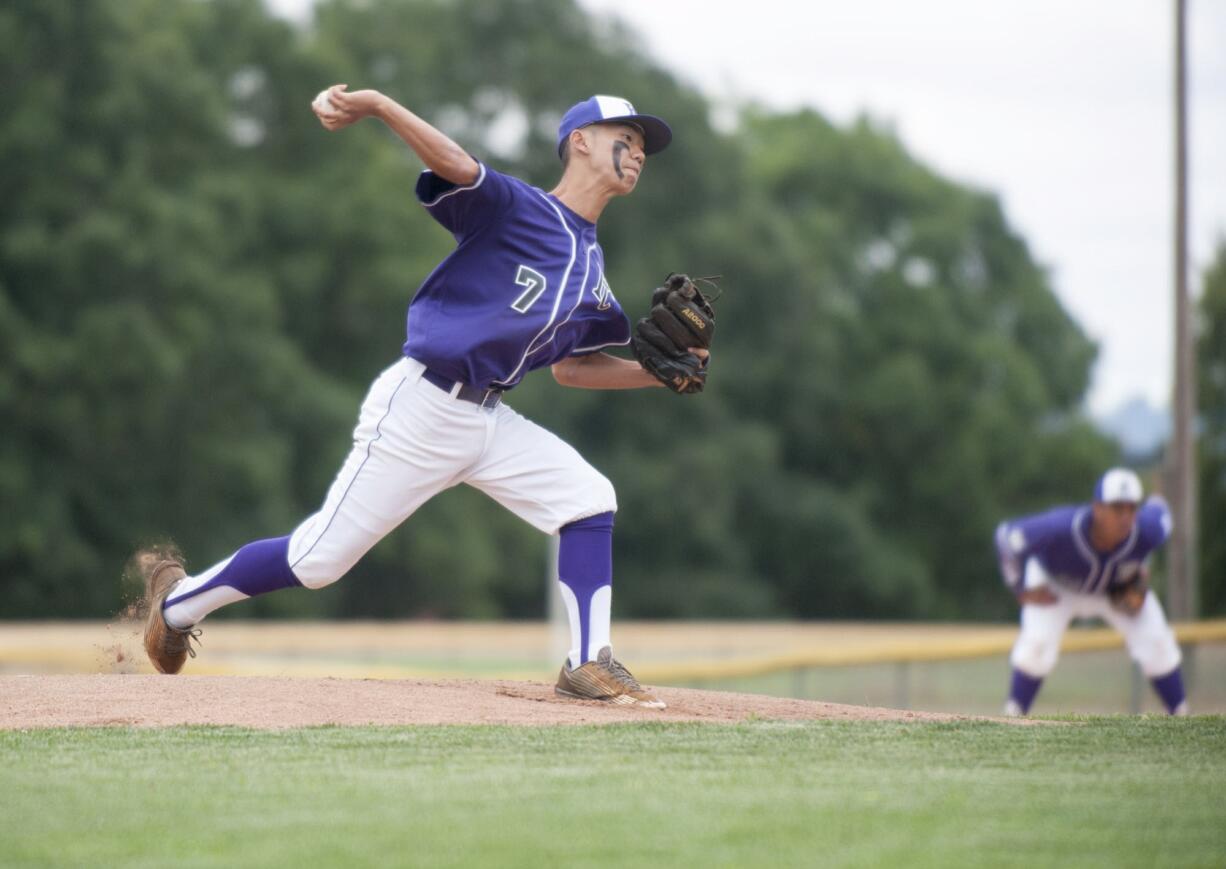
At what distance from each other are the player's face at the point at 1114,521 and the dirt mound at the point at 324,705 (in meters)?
4.95

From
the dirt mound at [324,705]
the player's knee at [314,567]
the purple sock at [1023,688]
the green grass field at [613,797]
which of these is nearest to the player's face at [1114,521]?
the purple sock at [1023,688]

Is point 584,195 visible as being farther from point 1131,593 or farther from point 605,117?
point 1131,593

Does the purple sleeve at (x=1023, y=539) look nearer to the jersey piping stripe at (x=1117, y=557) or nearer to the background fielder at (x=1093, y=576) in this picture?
the background fielder at (x=1093, y=576)

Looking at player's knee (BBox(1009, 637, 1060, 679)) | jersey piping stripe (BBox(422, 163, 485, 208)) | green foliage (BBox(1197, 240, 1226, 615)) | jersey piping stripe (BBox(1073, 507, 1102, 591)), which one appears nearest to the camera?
jersey piping stripe (BBox(422, 163, 485, 208))

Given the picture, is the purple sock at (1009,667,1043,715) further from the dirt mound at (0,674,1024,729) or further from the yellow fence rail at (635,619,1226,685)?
the dirt mound at (0,674,1024,729)

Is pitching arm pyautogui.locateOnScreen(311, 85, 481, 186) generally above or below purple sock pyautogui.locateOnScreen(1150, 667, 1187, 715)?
above

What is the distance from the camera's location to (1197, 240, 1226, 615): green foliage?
29969 mm

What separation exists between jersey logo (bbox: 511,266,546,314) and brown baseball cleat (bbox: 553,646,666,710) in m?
1.30

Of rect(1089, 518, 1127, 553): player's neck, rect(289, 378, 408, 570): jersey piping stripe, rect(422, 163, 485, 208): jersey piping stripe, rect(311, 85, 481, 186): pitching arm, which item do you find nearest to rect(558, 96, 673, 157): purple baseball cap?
rect(422, 163, 485, 208): jersey piping stripe

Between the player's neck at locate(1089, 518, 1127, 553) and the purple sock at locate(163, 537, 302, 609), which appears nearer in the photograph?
the purple sock at locate(163, 537, 302, 609)

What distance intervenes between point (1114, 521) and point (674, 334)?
5.51 metres

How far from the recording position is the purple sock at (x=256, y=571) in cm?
638

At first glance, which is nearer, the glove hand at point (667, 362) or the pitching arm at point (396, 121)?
the pitching arm at point (396, 121)

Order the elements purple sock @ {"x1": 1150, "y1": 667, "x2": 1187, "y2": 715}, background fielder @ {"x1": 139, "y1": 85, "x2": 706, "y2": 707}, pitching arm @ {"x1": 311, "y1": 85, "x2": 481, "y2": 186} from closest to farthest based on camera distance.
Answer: pitching arm @ {"x1": 311, "y1": 85, "x2": 481, "y2": 186}, background fielder @ {"x1": 139, "y1": 85, "x2": 706, "y2": 707}, purple sock @ {"x1": 1150, "y1": 667, "x2": 1187, "y2": 715}
